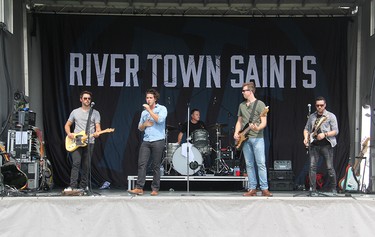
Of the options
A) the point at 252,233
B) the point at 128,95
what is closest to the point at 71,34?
the point at 128,95

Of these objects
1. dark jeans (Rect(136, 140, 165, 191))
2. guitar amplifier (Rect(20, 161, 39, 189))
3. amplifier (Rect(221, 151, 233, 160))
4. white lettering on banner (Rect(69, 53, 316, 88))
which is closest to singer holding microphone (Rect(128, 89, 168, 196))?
dark jeans (Rect(136, 140, 165, 191))

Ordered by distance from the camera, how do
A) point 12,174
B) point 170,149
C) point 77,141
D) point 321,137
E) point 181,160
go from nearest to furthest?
point 77,141 → point 321,137 → point 12,174 → point 181,160 → point 170,149

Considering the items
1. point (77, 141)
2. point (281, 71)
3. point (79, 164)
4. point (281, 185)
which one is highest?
point (281, 71)

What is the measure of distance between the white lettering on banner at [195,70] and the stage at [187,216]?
17.5ft

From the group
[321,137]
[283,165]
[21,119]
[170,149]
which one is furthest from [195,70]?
[21,119]

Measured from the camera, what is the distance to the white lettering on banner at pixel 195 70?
11.4 m

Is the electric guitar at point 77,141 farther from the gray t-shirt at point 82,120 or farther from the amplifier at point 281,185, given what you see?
the amplifier at point 281,185

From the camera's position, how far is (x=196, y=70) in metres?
11.4

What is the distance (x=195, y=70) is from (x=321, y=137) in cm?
397

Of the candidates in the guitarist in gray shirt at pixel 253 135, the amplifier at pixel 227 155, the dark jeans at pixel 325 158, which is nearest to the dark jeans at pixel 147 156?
the guitarist in gray shirt at pixel 253 135

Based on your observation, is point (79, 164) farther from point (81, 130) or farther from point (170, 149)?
point (170, 149)

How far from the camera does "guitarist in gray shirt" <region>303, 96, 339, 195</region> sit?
8.37 m

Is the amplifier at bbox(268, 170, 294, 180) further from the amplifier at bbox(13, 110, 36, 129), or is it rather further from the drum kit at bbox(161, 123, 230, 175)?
Answer: the amplifier at bbox(13, 110, 36, 129)

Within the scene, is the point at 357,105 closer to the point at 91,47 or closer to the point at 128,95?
the point at 128,95
